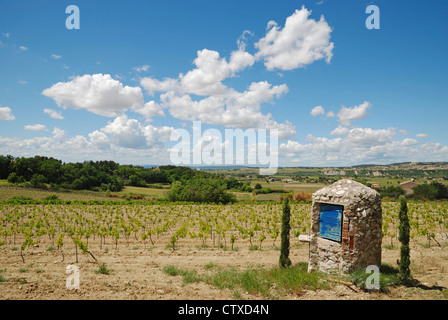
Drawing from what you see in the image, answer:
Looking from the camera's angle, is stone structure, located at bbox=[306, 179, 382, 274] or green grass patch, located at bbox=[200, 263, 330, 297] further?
stone structure, located at bbox=[306, 179, 382, 274]

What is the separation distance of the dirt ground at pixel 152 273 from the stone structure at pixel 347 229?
0.97 metres

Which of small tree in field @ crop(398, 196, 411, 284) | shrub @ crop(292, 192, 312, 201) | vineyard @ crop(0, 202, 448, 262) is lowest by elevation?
shrub @ crop(292, 192, 312, 201)

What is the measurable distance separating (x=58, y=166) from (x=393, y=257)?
8360 cm

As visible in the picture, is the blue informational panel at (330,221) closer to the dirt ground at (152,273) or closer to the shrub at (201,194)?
the dirt ground at (152,273)

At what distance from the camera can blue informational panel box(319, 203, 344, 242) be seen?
27.8 ft

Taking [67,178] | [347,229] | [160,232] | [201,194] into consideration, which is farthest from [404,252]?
[67,178]

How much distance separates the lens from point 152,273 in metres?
9.89

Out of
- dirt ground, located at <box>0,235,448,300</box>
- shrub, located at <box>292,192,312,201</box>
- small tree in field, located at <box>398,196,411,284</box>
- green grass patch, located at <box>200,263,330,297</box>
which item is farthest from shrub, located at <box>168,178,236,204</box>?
small tree in field, located at <box>398,196,411,284</box>

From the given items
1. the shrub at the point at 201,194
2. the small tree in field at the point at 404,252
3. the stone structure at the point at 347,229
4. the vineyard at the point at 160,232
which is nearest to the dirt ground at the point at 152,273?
the small tree in field at the point at 404,252

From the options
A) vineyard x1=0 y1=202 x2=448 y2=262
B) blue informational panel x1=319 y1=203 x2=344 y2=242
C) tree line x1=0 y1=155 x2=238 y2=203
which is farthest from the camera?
tree line x1=0 y1=155 x2=238 y2=203

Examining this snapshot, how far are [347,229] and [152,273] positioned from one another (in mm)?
7453

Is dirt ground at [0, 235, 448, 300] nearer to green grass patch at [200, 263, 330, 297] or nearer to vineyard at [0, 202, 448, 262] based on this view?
green grass patch at [200, 263, 330, 297]

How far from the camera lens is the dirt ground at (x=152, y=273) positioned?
7426mm
